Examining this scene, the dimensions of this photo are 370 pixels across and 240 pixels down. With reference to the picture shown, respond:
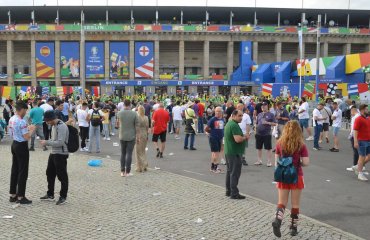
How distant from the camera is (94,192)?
8.57 m

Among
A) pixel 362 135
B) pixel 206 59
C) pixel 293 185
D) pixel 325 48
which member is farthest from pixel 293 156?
pixel 325 48

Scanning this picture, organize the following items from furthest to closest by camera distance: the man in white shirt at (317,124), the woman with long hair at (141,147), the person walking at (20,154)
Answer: the man in white shirt at (317,124)
the woman with long hair at (141,147)
the person walking at (20,154)

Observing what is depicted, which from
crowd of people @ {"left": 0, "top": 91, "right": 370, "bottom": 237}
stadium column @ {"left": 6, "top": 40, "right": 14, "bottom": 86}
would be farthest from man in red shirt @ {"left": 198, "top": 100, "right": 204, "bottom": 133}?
stadium column @ {"left": 6, "top": 40, "right": 14, "bottom": 86}

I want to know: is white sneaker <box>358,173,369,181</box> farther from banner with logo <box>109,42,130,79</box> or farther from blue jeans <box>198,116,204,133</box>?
banner with logo <box>109,42,130,79</box>

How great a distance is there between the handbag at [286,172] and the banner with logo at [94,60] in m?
57.5

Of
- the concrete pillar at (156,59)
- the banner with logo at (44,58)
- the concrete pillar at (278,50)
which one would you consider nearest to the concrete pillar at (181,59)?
the concrete pillar at (156,59)

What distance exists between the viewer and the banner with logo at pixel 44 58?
A: 6250cm

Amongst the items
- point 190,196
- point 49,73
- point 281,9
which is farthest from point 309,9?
point 190,196

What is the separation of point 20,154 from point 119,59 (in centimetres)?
5648

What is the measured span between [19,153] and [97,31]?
56.7 m

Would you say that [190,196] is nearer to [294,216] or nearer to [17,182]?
[294,216]

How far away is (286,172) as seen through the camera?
6.01 meters

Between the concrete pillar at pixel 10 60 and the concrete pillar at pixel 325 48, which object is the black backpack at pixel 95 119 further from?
the concrete pillar at pixel 325 48

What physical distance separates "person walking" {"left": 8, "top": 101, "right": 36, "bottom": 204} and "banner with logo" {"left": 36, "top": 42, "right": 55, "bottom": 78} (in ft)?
189
